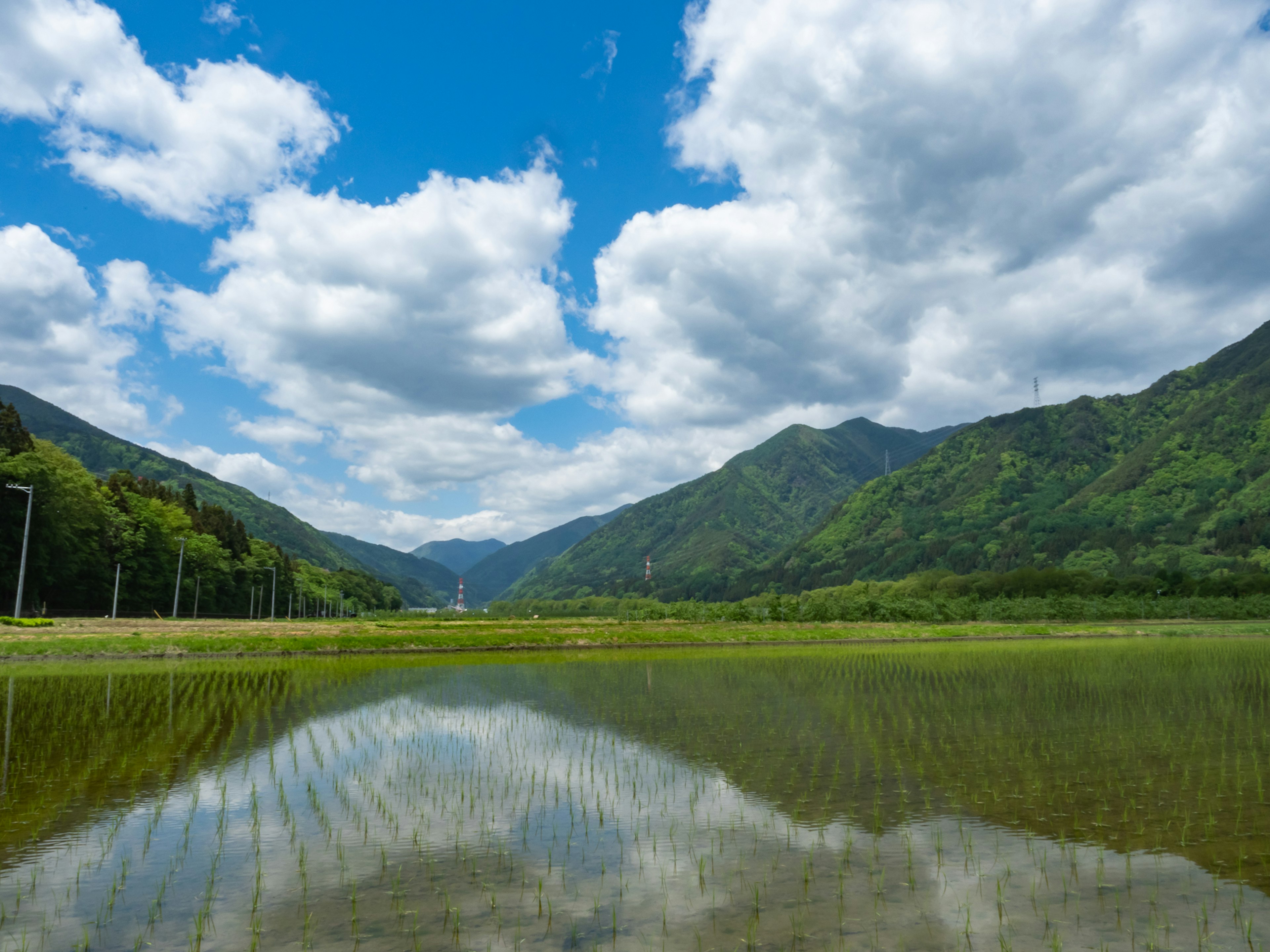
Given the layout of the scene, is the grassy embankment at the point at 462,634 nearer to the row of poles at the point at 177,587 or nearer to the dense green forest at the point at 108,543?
the row of poles at the point at 177,587

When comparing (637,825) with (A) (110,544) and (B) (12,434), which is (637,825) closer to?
(B) (12,434)

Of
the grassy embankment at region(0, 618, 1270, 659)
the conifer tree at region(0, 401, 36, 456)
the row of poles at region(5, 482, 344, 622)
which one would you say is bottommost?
the grassy embankment at region(0, 618, 1270, 659)

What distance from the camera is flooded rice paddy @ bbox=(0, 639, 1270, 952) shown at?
24.3 ft

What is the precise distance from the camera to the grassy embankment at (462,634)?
44188 millimetres

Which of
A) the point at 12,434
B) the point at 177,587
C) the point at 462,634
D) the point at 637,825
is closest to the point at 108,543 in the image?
the point at 177,587

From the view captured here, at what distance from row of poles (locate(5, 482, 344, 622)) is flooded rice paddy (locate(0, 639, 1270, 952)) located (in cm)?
1821

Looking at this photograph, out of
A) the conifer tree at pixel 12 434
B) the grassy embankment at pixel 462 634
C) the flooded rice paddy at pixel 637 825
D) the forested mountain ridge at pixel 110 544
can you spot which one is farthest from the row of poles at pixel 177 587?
the flooded rice paddy at pixel 637 825

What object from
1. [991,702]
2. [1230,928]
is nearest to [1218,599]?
[991,702]

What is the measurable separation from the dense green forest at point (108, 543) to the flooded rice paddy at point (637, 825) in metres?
59.0

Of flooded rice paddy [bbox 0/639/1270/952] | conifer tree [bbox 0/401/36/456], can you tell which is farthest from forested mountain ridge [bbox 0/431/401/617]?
flooded rice paddy [bbox 0/639/1270/952]

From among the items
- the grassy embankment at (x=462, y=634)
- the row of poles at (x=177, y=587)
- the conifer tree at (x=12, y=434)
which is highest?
the conifer tree at (x=12, y=434)

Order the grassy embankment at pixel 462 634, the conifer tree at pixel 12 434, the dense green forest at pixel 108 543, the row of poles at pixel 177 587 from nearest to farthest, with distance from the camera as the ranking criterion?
1. the grassy embankment at pixel 462 634
2. the row of poles at pixel 177 587
3. the dense green forest at pixel 108 543
4. the conifer tree at pixel 12 434

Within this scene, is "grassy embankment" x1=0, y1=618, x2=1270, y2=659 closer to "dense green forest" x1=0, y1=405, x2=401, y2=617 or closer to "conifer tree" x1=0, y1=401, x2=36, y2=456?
"dense green forest" x1=0, y1=405, x2=401, y2=617

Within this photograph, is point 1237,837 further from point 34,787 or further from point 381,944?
point 34,787
